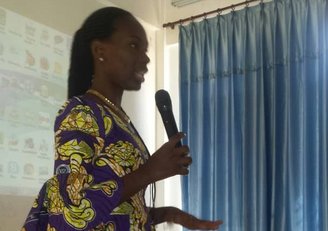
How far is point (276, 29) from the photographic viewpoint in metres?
2.69

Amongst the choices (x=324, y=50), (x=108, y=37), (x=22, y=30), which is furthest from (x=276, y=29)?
(x=108, y=37)

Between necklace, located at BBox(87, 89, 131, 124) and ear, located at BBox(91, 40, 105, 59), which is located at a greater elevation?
ear, located at BBox(91, 40, 105, 59)

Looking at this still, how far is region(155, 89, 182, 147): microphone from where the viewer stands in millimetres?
1123

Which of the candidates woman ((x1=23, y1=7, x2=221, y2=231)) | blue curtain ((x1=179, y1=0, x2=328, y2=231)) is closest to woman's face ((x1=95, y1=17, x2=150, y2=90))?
woman ((x1=23, y1=7, x2=221, y2=231))

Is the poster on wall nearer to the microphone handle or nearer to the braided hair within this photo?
the braided hair

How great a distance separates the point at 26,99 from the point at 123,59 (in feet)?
3.77

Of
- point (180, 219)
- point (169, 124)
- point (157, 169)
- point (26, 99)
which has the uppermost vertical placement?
point (26, 99)

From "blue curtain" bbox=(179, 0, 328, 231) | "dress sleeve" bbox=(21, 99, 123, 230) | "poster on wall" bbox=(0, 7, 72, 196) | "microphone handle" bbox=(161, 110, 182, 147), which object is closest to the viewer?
"dress sleeve" bbox=(21, 99, 123, 230)

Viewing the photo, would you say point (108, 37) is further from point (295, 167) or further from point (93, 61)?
point (295, 167)

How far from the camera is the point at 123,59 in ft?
3.83

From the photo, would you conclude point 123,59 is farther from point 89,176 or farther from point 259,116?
point 259,116

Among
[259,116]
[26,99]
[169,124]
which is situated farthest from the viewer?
[259,116]

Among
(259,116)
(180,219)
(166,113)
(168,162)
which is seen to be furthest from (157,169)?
(259,116)

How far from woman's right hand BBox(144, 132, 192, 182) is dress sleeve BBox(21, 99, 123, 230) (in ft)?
0.23
